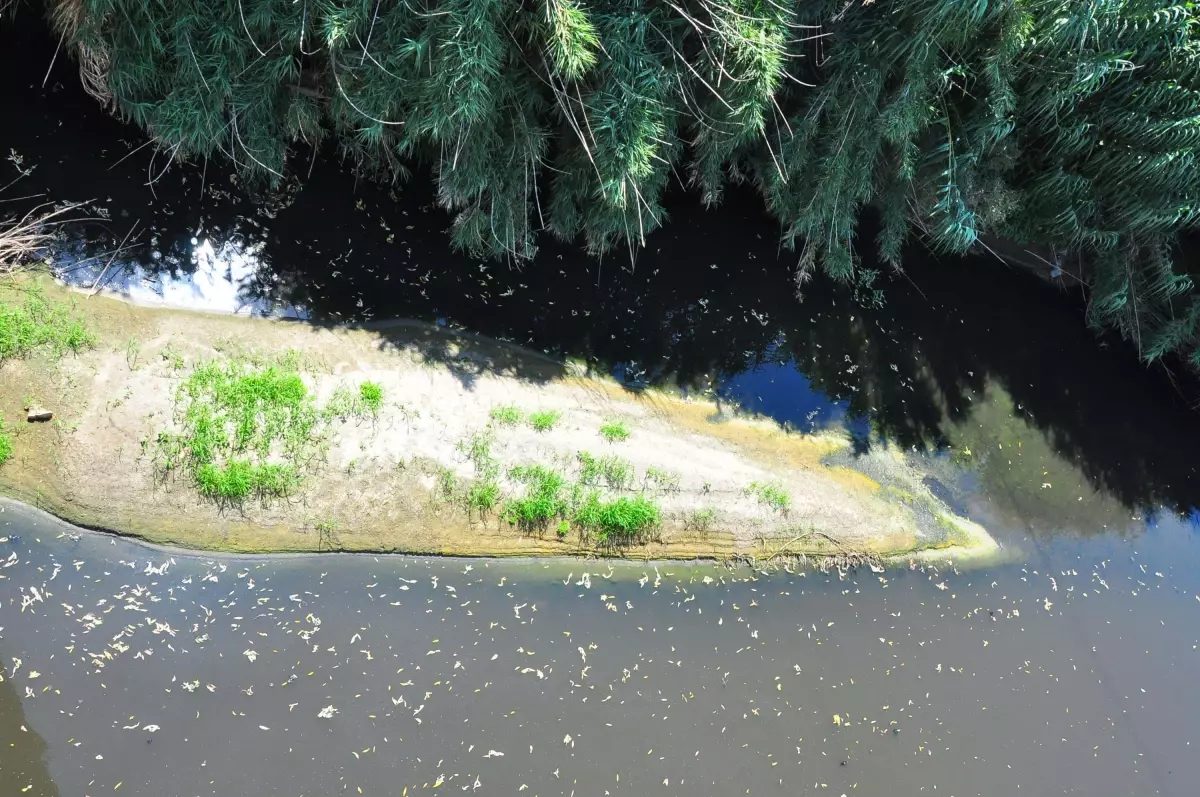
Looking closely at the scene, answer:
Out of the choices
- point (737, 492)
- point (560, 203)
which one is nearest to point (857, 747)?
point (737, 492)

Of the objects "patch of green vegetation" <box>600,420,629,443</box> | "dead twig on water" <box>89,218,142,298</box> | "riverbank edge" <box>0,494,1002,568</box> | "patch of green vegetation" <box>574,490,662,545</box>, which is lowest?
"riverbank edge" <box>0,494,1002,568</box>

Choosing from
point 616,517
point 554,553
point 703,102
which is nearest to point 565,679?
point 554,553

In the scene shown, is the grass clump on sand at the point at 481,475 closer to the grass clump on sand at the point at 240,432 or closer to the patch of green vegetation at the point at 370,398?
the patch of green vegetation at the point at 370,398

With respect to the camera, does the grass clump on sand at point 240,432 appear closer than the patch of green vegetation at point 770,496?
Yes

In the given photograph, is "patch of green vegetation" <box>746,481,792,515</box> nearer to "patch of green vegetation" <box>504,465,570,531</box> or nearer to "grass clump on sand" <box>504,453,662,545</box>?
"grass clump on sand" <box>504,453,662,545</box>

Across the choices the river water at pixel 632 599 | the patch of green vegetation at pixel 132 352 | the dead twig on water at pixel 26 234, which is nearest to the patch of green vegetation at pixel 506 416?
the river water at pixel 632 599

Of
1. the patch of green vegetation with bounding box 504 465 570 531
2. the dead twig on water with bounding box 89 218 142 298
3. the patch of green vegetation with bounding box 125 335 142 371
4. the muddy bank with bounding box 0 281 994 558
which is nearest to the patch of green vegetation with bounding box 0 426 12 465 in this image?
the muddy bank with bounding box 0 281 994 558

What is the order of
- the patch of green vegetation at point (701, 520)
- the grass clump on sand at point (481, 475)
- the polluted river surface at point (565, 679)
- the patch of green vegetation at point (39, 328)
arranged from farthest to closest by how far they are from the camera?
the patch of green vegetation at point (701, 520) < the grass clump on sand at point (481, 475) < the patch of green vegetation at point (39, 328) < the polluted river surface at point (565, 679)
